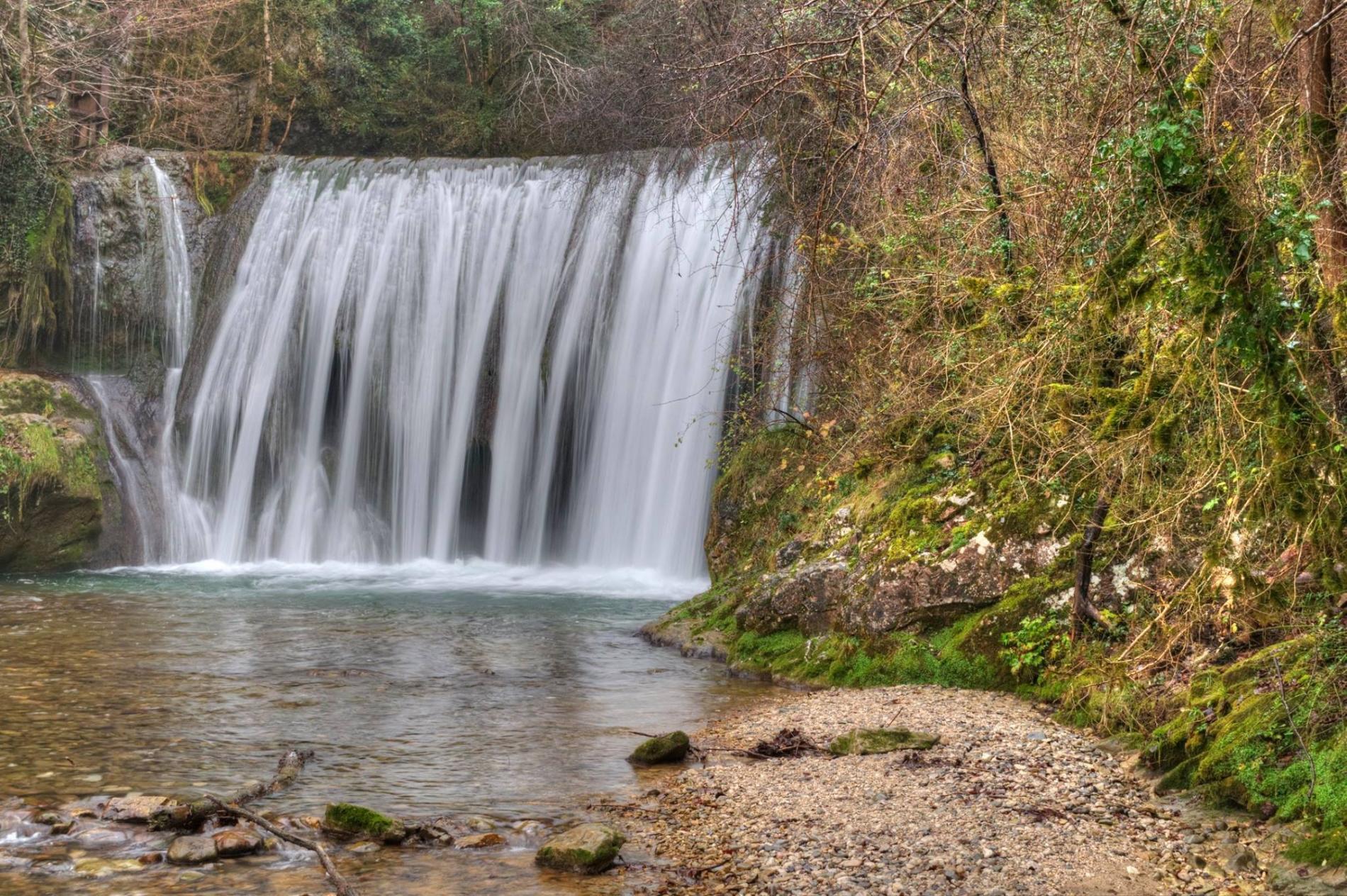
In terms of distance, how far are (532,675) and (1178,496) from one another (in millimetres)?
4722

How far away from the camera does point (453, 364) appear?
16469 mm

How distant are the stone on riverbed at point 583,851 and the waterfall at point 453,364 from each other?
30.5 ft

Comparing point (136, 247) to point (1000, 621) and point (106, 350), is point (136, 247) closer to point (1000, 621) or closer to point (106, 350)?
point (106, 350)

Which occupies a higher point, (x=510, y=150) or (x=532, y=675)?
(x=510, y=150)

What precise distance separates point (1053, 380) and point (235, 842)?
183 inches

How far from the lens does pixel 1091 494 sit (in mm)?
6828

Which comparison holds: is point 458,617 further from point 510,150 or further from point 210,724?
point 510,150

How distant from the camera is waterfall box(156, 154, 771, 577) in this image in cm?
1473


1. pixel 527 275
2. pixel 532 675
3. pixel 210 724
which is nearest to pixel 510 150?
pixel 527 275

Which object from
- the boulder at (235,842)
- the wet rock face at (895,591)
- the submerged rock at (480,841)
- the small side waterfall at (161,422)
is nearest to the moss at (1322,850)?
the submerged rock at (480,841)

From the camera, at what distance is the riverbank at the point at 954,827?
413cm

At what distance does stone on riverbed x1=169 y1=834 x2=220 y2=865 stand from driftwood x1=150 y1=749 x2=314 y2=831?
0.72 feet

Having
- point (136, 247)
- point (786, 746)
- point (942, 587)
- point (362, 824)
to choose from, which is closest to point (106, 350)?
point (136, 247)

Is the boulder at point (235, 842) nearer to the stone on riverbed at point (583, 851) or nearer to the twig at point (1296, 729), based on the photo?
the stone on riverbed at point (583, 851)
